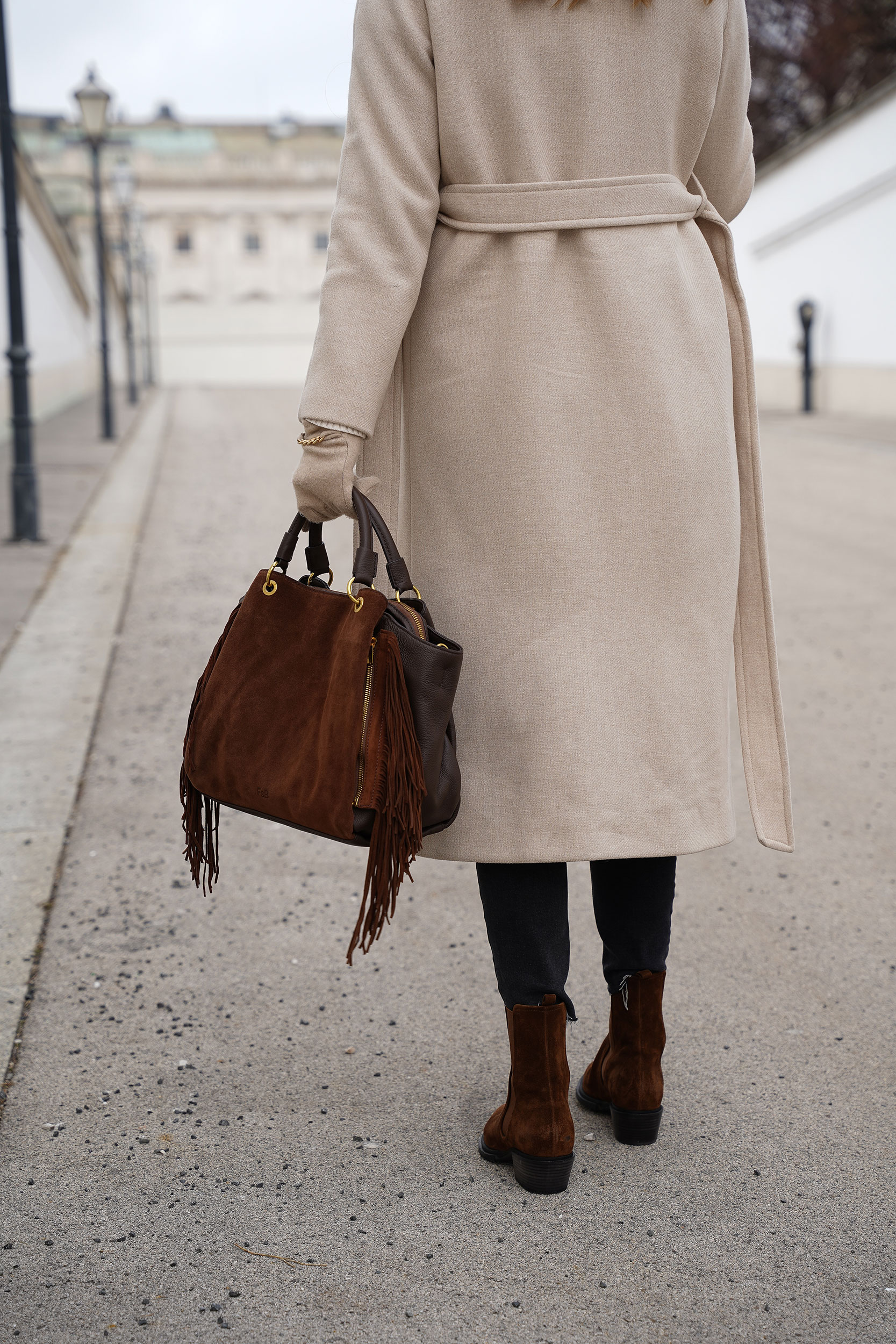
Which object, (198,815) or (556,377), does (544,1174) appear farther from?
(556,377)

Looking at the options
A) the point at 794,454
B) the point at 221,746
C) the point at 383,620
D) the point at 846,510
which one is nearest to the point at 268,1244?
the point at 221,746

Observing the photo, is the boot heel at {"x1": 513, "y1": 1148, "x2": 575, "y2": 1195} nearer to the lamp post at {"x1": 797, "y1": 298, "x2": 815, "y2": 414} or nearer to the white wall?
the white wall

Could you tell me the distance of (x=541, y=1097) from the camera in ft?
6.48

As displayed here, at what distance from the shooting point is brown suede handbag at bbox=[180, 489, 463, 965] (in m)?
1.73

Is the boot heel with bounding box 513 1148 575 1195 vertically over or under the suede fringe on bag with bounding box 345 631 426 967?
under

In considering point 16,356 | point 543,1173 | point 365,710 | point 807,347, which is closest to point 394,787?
point 365,710

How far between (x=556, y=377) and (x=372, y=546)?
35 centimetres

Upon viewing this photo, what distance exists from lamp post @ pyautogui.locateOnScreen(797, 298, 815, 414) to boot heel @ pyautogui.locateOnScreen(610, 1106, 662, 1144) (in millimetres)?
20108

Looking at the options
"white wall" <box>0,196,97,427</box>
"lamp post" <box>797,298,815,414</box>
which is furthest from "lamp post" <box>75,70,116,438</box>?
"lamp post" <box>797,298,815,414</box>

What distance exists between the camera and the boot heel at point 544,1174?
6.54ft

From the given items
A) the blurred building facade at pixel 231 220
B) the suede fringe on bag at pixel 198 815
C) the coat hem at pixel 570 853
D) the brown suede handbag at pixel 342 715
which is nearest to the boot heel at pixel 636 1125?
the coat hem at pixel 570 853

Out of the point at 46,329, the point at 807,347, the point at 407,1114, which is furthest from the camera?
the point at 46,329

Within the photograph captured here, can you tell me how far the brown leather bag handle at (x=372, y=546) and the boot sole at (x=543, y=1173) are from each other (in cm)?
87

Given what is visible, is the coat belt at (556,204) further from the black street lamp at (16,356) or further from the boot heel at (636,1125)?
the black street lamp at (16,356)
